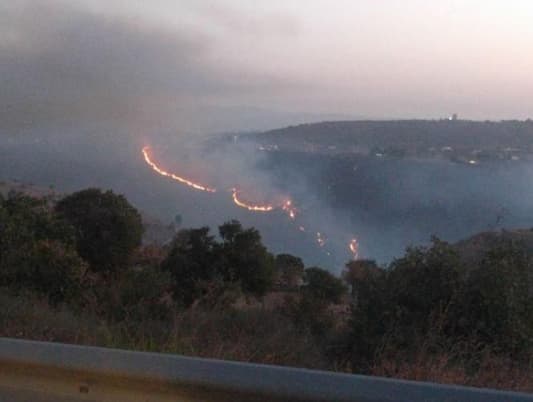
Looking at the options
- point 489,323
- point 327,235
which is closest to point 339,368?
point 489,323

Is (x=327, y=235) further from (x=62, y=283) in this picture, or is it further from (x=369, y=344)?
(x=369, y=344)

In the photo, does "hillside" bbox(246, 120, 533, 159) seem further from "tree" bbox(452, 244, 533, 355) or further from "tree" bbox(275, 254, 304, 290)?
"tree" bbox(452, 244, 533, 355)

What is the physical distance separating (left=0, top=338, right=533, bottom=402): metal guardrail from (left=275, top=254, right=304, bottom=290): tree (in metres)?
18.9

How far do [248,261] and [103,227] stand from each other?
438 centimetres

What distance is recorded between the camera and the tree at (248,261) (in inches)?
879

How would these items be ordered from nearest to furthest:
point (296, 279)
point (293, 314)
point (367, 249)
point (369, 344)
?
point (369, 344) → point (293, 314) → point (296, 279) → point (367, 249)

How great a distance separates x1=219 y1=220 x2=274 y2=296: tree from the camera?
22.3 metres

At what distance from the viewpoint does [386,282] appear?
1034 centimetres

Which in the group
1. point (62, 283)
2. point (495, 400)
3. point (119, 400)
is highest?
point (495, 400)

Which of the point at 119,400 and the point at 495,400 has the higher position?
the point at 495,400

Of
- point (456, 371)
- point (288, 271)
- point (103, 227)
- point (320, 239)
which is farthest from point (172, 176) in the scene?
point (456, 371)

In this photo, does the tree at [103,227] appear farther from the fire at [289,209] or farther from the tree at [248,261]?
the fire at [289,209]

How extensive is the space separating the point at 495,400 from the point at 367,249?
1188 inches

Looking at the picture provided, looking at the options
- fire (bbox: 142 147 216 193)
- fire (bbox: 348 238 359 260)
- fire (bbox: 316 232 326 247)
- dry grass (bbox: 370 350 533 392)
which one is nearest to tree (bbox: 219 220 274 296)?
fire (bbox: 348 238 359 260)
